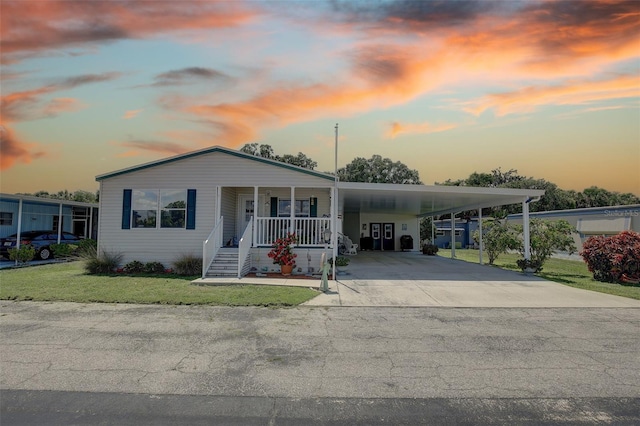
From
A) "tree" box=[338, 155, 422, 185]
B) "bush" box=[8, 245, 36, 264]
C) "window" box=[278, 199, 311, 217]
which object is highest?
"tree" box=[338, 155, 422, 185]

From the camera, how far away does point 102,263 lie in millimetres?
12750

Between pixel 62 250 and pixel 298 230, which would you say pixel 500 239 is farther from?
pixel 62 250

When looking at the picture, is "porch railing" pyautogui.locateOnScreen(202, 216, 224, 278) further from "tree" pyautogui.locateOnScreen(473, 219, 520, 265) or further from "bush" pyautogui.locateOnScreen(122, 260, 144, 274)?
"tree" pyautogui.locateOnScreen(473, 219, 520, 265)

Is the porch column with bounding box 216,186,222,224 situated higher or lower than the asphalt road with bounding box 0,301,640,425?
higher

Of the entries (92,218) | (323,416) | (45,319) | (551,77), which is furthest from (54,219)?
(551,77)

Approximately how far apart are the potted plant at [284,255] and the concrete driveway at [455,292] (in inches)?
70.9

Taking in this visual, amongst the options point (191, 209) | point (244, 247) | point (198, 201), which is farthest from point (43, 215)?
point (244, 247)

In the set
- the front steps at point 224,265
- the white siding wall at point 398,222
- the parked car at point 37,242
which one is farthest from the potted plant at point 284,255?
the white siding wall at point 398,222

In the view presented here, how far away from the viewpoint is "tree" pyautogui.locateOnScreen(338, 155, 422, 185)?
47344 millimetres

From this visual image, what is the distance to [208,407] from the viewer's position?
11.7 ft

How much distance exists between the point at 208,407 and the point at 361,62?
1081 centimetres

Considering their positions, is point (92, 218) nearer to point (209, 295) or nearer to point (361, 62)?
point (209, 295)

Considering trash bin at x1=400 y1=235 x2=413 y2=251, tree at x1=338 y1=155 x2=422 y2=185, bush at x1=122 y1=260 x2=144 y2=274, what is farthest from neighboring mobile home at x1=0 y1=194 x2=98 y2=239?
tree at x1=338 y1=155 x2=422 y2=185

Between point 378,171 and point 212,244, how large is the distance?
3761 cm
